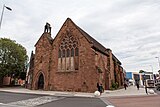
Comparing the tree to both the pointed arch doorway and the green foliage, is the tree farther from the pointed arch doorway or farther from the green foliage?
the pointed arch doorway

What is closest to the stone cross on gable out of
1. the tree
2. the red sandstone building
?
the red sandstone building

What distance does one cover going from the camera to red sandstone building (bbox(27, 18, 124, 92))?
89.9 feet

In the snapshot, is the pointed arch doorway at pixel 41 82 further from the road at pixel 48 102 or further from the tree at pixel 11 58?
the road at pixel 48 102

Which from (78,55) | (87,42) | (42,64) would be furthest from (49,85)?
(87,42)

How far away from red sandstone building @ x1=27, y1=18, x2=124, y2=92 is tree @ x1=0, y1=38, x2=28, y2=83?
13.5 metres

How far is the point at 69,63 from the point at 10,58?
22.4m

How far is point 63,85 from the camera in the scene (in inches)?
1136

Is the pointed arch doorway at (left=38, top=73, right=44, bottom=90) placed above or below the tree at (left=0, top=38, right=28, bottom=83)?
below

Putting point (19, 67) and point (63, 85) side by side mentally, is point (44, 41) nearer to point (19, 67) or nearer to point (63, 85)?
point (63, 85)

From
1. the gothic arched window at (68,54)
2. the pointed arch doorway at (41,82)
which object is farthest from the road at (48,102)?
the pointed arch doorway at (41,82)

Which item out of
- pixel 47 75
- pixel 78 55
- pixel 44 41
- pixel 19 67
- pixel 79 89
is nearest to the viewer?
pixel 79 89

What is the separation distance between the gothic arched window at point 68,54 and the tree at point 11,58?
1950cm

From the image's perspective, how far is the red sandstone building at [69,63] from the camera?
2741cm

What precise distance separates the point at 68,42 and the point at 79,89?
918 centimetres
